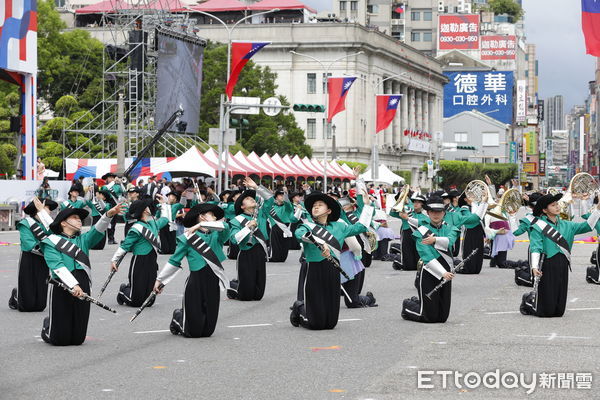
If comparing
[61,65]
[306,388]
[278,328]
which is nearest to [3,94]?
[61,65]

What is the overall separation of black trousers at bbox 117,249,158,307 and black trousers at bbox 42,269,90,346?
355 centimetres

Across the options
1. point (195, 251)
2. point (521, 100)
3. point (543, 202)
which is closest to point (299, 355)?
point (195, 251)

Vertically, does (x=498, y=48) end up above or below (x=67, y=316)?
above

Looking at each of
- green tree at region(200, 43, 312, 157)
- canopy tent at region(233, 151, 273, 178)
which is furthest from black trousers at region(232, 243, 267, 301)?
green tree at region(200, 43, 312, 157)

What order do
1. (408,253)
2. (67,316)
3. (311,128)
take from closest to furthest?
(67,316), (408,253), (311,128)

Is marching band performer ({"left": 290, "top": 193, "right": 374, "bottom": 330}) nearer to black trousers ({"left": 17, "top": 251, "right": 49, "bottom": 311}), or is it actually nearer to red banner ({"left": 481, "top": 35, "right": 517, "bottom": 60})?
black trousers ({"left": 17, "top": 251, "right": 49, "bottom": 311})

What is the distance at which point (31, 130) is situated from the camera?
3734 cm

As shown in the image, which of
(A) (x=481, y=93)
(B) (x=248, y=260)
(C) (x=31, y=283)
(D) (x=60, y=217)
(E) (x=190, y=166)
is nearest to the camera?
(D) (x=60, y=217)

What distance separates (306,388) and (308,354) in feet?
5.77

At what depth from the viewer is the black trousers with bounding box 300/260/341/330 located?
12.2 m

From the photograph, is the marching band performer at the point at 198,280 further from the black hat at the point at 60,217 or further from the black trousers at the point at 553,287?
the black trousers at the point at 553,287

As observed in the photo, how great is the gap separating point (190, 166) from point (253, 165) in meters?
5.19
